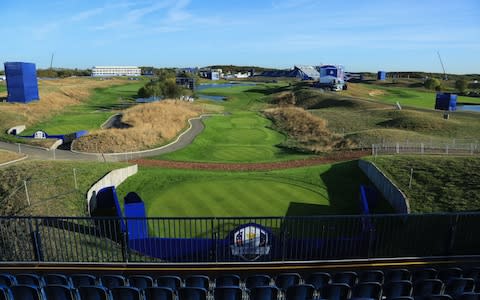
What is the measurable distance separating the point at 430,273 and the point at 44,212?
18.6m

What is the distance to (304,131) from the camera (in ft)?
169

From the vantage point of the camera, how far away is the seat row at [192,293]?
802 centimetres

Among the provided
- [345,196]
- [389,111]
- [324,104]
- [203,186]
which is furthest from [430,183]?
[324,104]

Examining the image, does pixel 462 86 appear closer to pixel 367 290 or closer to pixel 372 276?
pixel 372 276

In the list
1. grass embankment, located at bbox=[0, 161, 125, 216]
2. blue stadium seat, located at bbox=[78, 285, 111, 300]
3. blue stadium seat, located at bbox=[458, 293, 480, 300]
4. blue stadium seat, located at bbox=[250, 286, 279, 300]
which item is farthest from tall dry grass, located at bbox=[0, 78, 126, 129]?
blue stadium seat, located at bbox=[458, 293, 480, 300]

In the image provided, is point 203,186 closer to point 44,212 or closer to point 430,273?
point 44,212

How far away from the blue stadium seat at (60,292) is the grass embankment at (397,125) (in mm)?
35245

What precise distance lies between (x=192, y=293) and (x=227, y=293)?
2.56 feet

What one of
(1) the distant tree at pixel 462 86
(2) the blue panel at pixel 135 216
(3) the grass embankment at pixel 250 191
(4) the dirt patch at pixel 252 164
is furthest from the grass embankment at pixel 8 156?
(1) the distant tree at pixel 462 86

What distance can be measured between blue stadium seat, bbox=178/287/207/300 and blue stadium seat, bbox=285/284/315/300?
1.89 m

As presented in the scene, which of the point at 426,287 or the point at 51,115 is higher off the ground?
the point at 426,287

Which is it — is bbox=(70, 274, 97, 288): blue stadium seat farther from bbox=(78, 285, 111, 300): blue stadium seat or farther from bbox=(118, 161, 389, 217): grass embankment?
bbox=(118, 161, 389, 217): grass embankment

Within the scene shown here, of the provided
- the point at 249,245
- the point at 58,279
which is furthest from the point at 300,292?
the point at 58,279

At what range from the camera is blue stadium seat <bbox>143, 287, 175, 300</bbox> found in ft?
26.4
